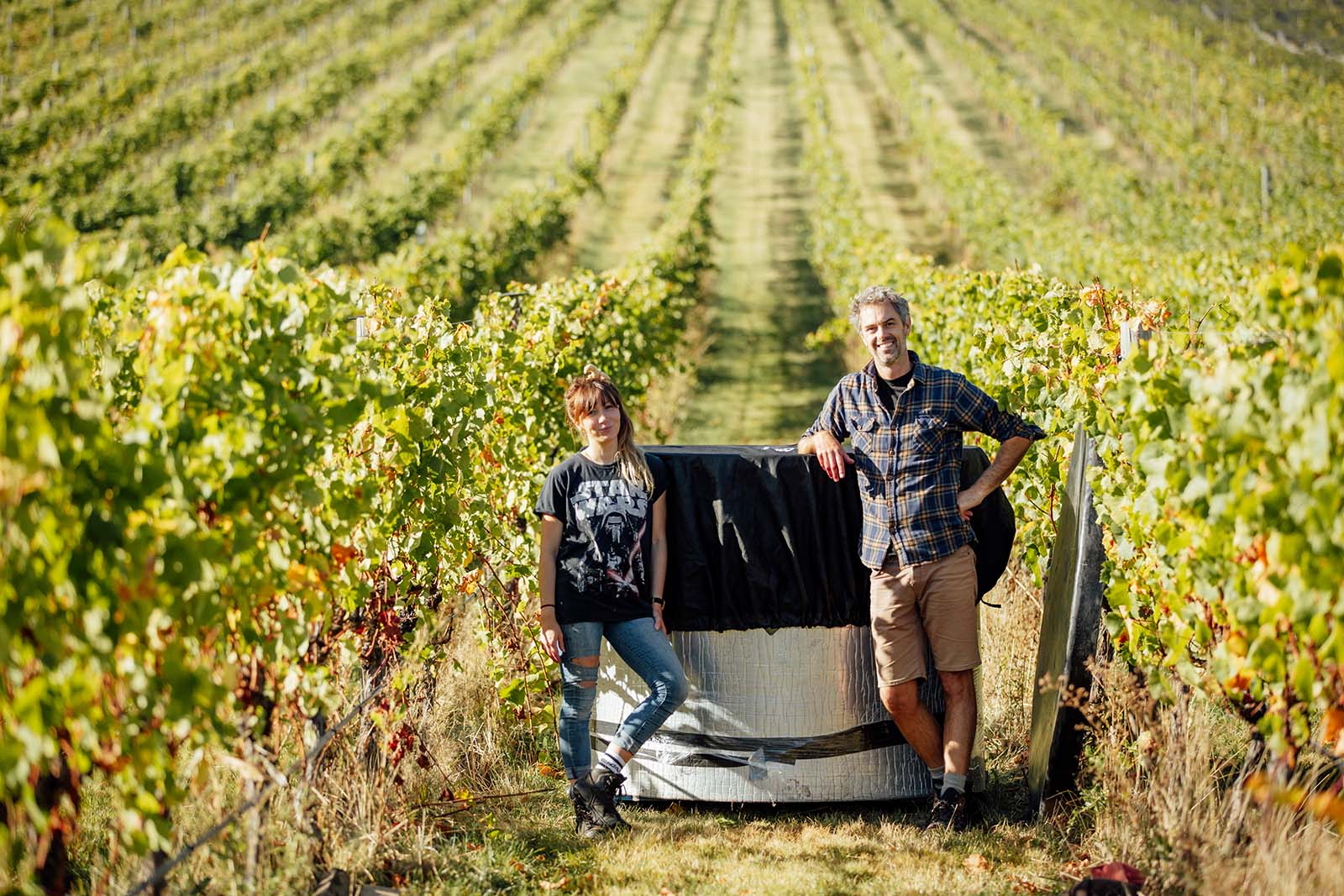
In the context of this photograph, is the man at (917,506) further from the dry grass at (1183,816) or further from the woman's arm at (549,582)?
the woman's arm at (549,582)

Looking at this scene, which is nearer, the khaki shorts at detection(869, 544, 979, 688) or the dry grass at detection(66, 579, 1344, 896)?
the dry grass at detection(66, 579, 1344, 896)

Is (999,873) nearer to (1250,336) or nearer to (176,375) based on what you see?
(1250,336)

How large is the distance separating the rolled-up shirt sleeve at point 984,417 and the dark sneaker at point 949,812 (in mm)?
1120

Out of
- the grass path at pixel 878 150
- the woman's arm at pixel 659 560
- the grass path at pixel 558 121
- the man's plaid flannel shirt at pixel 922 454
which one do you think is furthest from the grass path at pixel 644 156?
the man's plaid flannel shirt at pixel 922 454

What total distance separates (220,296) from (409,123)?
3049 centimetres

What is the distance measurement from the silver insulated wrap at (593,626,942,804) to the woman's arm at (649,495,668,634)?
7.6 inches

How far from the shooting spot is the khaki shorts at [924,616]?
3.57 meters

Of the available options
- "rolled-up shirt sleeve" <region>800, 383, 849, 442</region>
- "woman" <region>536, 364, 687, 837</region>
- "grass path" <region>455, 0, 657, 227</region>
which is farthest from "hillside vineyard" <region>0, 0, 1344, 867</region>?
"grass path" <region>455, 0, 657, 227</region>

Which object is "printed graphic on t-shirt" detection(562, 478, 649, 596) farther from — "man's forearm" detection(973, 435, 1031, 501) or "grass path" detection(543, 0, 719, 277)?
"grass path" detection(543, 0, 719, 277)

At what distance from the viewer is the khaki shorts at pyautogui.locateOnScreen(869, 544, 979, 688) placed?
3.57 m

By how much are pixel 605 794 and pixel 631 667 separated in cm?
40

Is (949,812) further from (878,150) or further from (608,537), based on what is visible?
(878,150)

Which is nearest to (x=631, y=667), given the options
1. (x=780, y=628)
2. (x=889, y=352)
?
(x=780, y=628)

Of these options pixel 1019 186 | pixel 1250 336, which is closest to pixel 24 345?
pixel 1250 336
